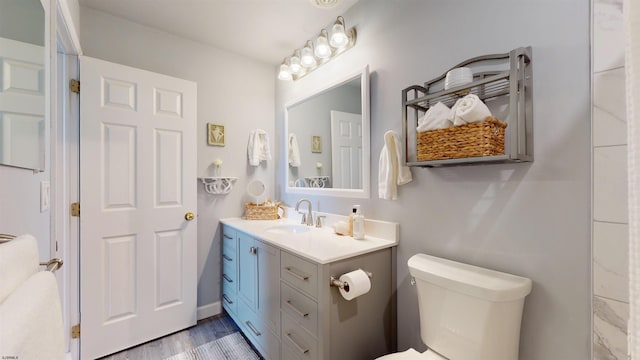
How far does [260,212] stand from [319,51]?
1.39 metres

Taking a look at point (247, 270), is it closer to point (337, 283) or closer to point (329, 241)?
point (329, 241)

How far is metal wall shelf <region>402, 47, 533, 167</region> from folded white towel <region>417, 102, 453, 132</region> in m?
0.06

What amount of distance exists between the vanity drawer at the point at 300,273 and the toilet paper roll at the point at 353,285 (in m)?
0.14

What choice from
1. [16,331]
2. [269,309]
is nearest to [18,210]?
[16,331]

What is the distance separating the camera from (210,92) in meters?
2.29

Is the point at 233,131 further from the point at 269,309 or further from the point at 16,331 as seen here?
the point at 16,331

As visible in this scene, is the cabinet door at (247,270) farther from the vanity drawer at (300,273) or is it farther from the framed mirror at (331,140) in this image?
the framed mirror at (331,140)

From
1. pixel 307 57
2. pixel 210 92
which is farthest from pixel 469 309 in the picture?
pixel 210 92

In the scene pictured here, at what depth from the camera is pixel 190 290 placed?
2057 mm

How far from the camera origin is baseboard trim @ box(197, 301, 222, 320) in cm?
220

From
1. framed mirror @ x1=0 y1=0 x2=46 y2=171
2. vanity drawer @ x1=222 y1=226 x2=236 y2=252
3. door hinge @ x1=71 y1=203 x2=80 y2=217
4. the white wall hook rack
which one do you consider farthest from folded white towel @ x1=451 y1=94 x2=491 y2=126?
door hinge @ x1=71 y1=203 x2=80 y2=217

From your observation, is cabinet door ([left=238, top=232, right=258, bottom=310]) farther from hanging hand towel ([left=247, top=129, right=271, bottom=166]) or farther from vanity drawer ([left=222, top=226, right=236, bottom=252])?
hanging hand towel ([left=247, top=129, right=271, bottom=166])

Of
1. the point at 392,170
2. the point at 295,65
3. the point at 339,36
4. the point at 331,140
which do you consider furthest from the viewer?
the point at 295,65

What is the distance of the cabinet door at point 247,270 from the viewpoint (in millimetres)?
1732
